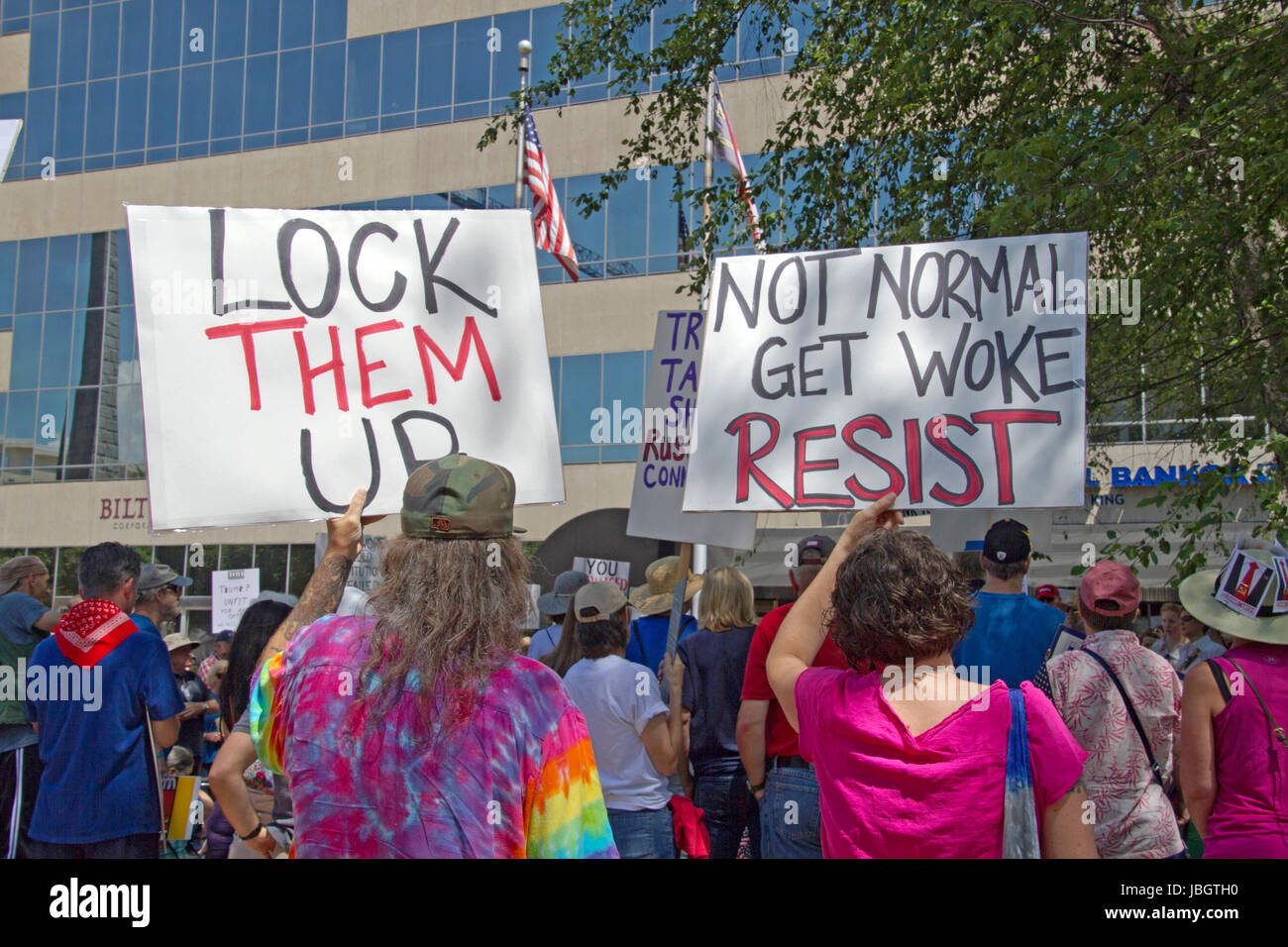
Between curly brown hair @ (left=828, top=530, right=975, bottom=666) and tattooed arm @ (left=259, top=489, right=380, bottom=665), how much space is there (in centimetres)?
110

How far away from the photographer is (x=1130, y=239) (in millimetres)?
8602

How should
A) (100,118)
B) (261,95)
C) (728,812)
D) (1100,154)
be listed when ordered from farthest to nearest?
(100,118) → (261,95) → (1100,154) → (728,812)

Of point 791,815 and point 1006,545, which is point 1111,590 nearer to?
point 1006,545

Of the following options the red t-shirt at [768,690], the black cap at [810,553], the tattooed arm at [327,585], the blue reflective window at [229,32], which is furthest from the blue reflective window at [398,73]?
the tattooed arm at [327,585]

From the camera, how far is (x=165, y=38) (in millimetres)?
26922

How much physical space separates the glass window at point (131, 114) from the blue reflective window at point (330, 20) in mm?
5065

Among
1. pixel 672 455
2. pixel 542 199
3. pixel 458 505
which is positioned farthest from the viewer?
pixel 542 199

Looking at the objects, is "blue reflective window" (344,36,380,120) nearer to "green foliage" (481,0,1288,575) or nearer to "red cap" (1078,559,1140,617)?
"green foliage" (481,0,1288,575)

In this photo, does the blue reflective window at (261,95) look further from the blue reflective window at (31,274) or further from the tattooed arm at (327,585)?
the tattooed arm at (327,585)

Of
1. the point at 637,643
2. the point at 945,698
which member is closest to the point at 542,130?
the point at 637,643

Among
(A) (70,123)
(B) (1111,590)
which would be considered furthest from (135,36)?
(B) (1111,590)

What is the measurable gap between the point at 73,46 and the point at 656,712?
1178 inches

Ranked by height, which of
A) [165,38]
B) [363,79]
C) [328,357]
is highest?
[165,38]

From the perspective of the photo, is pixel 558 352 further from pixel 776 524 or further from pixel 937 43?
pixel 937 43
